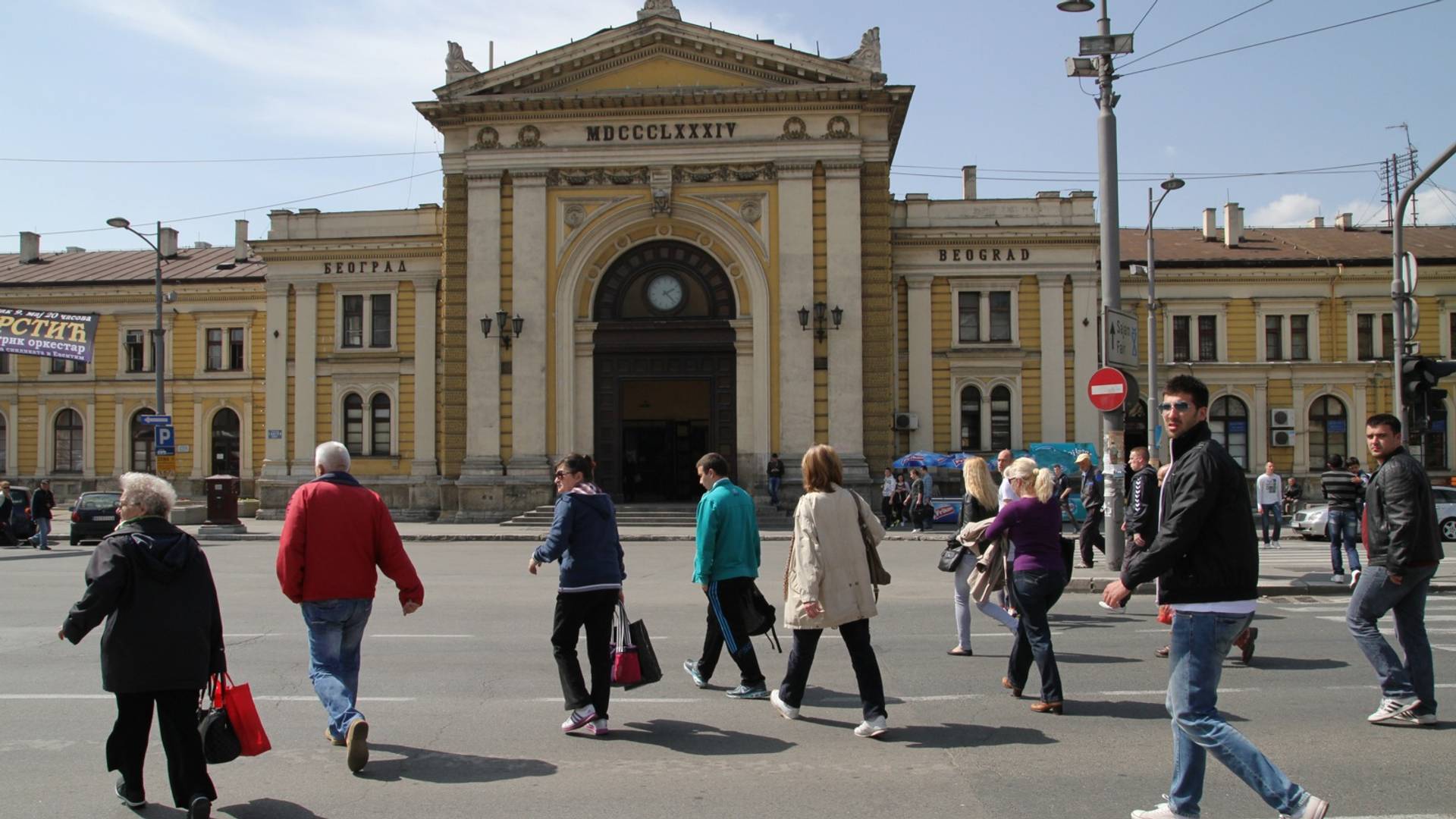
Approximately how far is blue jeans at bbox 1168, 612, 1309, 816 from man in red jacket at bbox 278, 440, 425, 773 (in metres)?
4.23

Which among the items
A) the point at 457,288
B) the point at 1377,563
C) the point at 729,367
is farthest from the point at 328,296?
the point at 1377,563

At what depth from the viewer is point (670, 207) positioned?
32594mm

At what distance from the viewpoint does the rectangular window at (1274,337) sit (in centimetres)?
3981

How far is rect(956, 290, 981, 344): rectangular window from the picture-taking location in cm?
3638

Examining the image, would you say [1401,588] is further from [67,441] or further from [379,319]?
[67,441]

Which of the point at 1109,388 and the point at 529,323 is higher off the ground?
the point at 529,323

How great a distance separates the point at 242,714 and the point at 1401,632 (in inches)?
286

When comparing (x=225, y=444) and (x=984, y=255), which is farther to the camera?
(x=225, y=444)

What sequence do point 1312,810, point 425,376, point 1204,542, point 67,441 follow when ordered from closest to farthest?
1. point 1312,810
2. point 1204,542
3. point 425,376
4. point 67,441

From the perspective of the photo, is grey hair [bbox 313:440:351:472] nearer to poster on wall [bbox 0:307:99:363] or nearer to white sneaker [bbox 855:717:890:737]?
white sneaker [bbox 855:717:890:737]

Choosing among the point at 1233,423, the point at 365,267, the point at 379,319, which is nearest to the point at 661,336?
the point at 379,319

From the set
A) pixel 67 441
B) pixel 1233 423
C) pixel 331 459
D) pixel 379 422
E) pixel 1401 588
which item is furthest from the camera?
pixel 67 441

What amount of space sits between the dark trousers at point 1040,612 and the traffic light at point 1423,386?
768cm

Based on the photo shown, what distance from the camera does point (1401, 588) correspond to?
755cm
